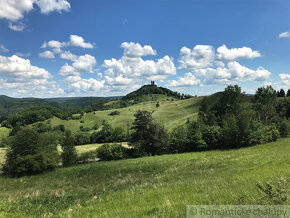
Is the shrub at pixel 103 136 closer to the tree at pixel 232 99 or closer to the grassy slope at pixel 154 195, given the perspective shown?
the tree at pixel 232 99

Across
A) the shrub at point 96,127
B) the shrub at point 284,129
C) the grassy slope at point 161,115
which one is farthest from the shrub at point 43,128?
the shrub at point 284,129

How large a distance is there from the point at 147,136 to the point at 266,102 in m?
47.0

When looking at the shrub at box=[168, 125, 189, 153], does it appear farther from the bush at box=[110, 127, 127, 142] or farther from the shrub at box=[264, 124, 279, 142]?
the bush at box=[110, 127, 127, 142]

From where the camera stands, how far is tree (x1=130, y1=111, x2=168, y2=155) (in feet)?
156

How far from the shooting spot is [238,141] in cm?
4547

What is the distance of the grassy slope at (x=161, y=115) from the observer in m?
70.8

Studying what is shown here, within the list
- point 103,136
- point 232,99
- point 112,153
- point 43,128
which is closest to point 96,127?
point 103,136

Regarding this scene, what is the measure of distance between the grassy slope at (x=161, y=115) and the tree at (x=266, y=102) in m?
30.4

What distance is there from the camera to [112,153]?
48.4 metres

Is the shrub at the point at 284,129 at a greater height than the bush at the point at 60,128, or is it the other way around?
the shrub at the point at 284,129

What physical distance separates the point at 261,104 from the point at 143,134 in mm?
47528

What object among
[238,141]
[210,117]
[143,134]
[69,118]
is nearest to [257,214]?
[143,134]

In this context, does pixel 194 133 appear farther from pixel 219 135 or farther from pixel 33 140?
pixel 33 140

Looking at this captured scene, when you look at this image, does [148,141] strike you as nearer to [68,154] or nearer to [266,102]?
[68,154]
